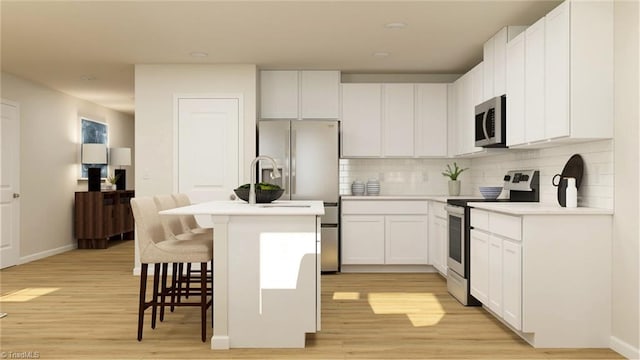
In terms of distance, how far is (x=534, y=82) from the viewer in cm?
389

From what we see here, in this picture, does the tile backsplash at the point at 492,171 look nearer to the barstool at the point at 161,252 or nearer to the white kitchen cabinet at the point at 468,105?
the white kitchen cabinet at the point at 468,105

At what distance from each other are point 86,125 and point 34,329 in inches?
227

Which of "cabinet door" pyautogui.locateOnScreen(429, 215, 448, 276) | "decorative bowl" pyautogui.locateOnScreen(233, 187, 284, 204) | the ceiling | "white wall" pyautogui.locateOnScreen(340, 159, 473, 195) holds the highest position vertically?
the ceiling

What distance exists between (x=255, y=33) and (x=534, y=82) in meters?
2.43

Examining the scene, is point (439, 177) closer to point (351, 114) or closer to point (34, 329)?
point (351, 114)

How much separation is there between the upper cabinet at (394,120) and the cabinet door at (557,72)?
2.71 m

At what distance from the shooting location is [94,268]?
6508 millimetres

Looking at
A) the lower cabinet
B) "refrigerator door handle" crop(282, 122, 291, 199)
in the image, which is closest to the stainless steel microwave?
the lower cabinet

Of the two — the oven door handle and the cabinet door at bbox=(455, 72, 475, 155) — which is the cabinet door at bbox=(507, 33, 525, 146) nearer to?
the oven door handle

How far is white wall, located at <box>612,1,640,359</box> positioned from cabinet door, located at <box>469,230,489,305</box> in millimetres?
896

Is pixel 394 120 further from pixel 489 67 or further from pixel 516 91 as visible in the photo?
pixel 516 91

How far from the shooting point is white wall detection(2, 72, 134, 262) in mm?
7090

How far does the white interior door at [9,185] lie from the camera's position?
660cm

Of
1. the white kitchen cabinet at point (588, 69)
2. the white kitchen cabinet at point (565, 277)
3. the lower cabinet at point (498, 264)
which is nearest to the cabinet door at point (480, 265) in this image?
the lower cabinet at point (498, 264)
